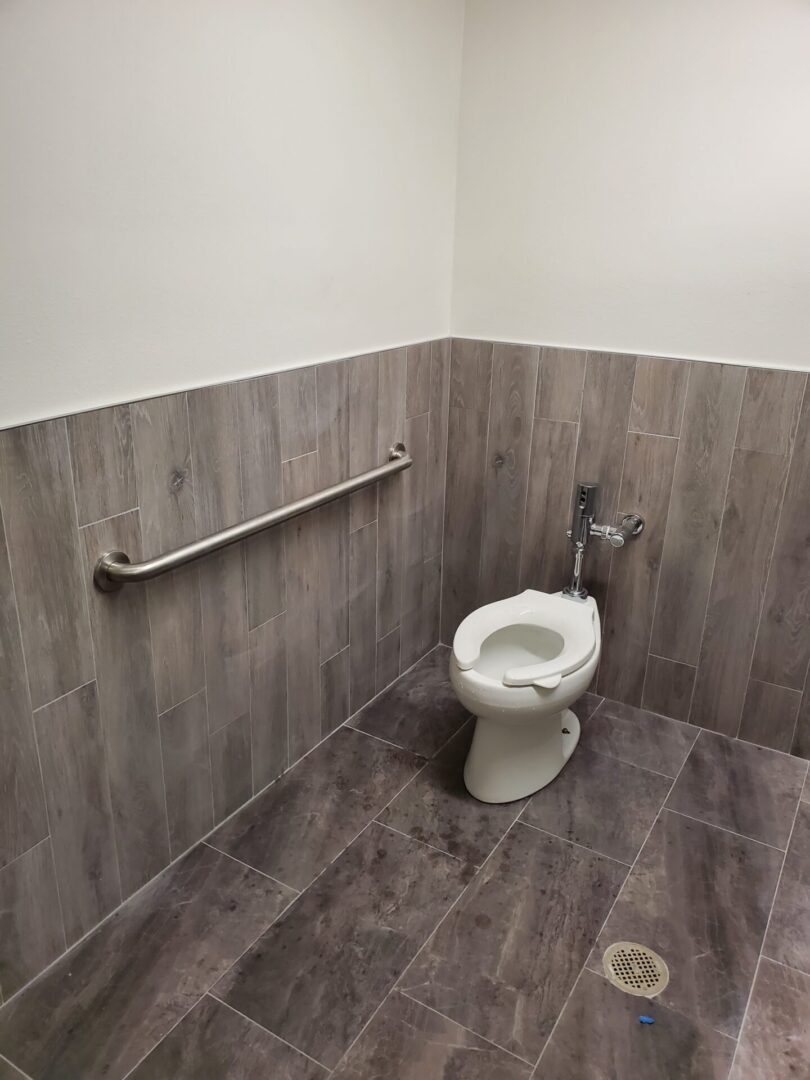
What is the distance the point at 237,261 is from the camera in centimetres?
177

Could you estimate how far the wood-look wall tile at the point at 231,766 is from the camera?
202cm

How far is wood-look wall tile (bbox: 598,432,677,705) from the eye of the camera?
2.40 m

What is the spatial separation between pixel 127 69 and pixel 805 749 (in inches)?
91.7

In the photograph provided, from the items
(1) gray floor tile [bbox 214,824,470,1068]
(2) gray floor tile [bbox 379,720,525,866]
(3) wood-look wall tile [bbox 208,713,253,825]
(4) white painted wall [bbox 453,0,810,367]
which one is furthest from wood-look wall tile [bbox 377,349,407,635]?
(1) gray floor tile [bbox 214,824,470,1068]

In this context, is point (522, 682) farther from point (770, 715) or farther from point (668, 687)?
point (770, 715)

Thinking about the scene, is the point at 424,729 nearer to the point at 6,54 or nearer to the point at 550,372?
the point at 550,372

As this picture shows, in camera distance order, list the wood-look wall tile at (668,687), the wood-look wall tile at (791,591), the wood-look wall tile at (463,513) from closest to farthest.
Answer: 1. the wood-look wall tile at (791,591)
2. the wood-look wall tile at (668,687)
3. the wood-look wall tile at (463,513)

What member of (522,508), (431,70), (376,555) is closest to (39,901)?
(376,555)

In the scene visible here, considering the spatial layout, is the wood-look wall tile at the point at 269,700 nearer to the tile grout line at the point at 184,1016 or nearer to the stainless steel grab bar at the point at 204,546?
the stainless steel grab bar at the point at 204,546

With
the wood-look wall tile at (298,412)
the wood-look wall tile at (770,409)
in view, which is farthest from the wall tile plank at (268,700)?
the wood-look wall tile at (770,409)

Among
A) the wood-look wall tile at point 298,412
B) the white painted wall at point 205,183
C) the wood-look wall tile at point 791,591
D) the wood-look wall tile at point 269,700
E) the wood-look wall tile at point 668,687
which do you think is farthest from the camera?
the wood-look wall tile at point 668,687

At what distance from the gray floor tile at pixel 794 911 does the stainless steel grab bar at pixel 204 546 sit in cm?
138

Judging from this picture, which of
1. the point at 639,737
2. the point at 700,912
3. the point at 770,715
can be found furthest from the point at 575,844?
the point at 770,715

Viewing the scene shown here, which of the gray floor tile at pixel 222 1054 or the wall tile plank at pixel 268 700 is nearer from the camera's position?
the gray floor tile at pixel 222 1054
